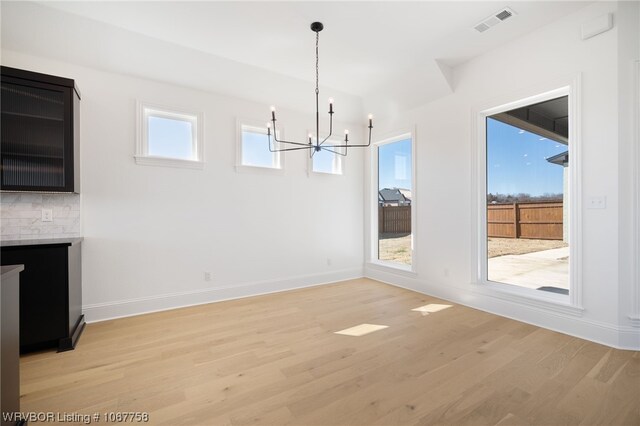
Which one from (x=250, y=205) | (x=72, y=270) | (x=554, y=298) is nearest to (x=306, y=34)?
(x=250, y=205)

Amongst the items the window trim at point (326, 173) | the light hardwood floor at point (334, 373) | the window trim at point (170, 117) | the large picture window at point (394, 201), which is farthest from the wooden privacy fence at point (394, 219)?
the window trim at point (170, 117)

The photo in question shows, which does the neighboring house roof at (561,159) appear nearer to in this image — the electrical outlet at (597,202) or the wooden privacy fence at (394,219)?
the electrical outlet at (597,202)

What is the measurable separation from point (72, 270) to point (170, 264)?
1044 mm

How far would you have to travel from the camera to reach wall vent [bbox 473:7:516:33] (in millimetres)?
2855

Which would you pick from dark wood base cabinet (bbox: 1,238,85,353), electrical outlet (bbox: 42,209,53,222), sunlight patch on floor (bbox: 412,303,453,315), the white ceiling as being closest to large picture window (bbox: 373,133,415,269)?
sunlight patch on floor (bbox: 412,303,453,315)

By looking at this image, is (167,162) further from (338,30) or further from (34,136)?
(338,30)

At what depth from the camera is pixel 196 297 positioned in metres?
3.85

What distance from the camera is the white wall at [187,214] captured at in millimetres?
3281

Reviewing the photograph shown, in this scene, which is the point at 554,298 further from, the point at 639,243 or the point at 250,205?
the point at 250,205

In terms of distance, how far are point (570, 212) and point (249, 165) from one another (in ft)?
13.1

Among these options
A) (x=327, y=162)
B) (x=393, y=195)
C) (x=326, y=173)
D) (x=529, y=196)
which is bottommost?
(x=529, y=196)

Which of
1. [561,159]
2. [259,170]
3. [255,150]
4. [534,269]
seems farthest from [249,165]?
[534,269]

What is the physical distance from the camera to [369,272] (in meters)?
5.39

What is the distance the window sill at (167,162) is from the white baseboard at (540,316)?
3664 mm
